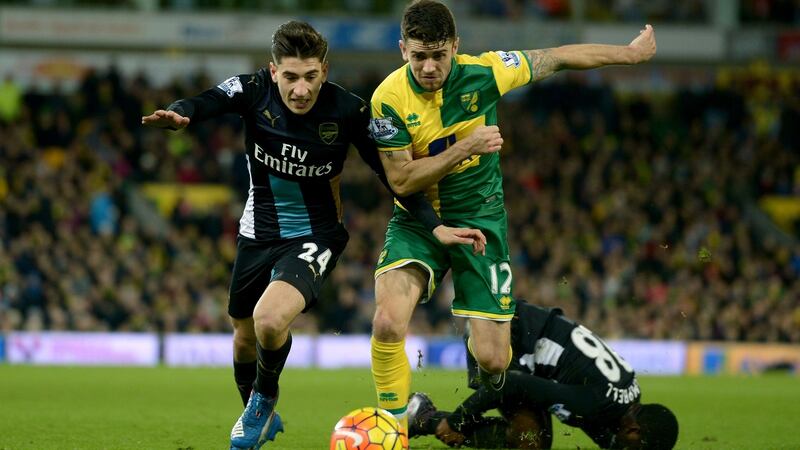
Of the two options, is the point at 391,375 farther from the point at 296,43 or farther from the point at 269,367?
the point at 296,43

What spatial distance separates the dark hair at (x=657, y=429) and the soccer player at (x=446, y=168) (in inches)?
35.2

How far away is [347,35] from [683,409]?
541 inches

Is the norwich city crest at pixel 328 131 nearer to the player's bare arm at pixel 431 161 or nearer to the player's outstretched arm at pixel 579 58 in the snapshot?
the player's bare arm at pixel 431 161

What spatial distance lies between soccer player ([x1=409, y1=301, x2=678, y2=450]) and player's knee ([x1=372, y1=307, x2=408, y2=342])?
35.5 inches

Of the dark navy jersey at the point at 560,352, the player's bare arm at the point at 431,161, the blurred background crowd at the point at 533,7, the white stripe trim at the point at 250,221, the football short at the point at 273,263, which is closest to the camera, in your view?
the player's bare arm at the point at 431,161

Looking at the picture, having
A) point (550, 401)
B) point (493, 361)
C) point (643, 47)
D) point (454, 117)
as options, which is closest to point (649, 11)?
point (643, 47)

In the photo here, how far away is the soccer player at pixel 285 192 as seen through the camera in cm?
646

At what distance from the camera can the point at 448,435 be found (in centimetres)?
711

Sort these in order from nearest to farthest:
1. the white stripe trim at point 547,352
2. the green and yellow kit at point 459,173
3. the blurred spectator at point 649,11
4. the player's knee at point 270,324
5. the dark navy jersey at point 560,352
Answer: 1. the player's knee at point 270,324
2. the green and yellow kit at point 459,173
3. the dark navy jersey at point 560,352
4. the white stripe trim at point 547,352
5. the blurred spectator at point 649,11

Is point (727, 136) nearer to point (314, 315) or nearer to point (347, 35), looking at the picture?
point (347, 35)

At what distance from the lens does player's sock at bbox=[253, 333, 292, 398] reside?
648 centimetres

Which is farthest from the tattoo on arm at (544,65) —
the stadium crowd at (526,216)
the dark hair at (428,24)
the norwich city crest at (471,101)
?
the stadium crowd at (526,216)

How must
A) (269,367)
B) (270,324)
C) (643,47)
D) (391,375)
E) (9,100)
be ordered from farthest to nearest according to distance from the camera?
(9,100)
(643,47)
(269,367)
(391,375)
(270,324)

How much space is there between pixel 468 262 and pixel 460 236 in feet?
1.42
